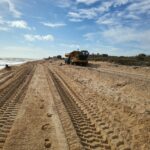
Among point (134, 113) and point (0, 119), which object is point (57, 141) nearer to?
point (0, 119)

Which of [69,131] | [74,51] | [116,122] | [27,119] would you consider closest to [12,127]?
[27,119]

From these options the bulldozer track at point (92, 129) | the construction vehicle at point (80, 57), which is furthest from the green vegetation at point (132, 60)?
the bulldozer track at point (92, 129)

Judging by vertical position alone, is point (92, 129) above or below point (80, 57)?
below

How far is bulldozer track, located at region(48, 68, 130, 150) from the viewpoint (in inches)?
271

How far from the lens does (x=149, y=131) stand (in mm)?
7324

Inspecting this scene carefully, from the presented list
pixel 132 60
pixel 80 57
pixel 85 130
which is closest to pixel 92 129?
pixel 85 130

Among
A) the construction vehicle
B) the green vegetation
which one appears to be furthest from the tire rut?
the green vegetation

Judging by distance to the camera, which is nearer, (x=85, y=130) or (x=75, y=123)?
(x=85, y=130)

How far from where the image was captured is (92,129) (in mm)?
8289

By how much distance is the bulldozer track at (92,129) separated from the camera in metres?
6.88

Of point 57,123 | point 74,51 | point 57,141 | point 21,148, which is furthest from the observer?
point 74,51

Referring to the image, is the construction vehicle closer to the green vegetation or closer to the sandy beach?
the green vegetation

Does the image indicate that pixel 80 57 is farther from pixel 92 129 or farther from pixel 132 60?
pixel 92 129

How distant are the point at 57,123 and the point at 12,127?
1455mm
